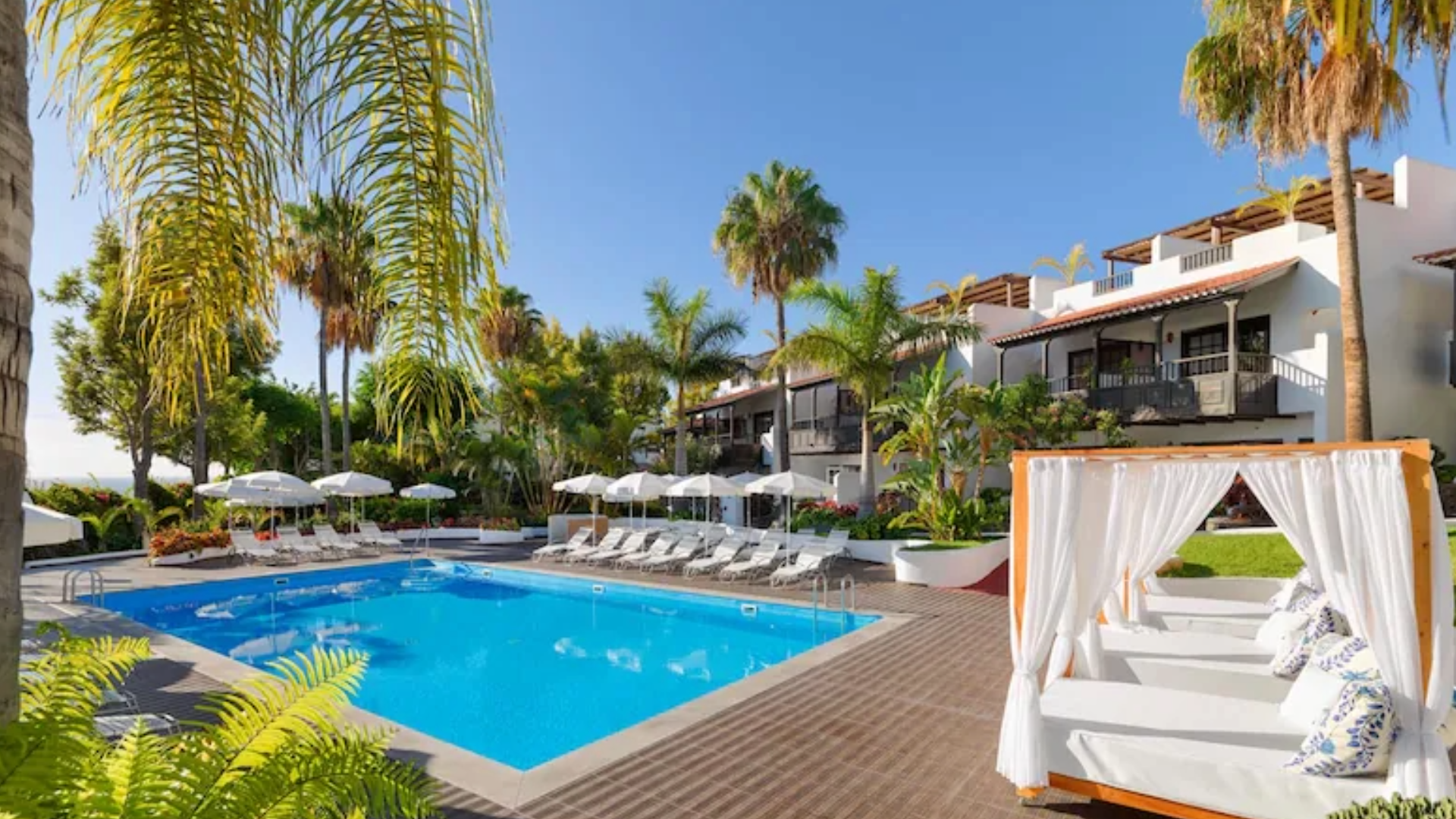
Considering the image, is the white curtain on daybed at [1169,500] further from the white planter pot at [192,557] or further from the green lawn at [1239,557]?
the white planter pot at [192,557]

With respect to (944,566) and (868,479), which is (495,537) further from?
(944,566)

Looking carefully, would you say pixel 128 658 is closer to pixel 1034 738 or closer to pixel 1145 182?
pixel 1034 738

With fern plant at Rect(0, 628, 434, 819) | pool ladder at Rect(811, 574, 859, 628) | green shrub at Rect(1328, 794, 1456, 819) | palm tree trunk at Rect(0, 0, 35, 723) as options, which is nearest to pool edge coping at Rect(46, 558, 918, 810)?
fern plant at Rect(0, 628, 434, 819)

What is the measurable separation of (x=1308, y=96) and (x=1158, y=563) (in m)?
11.4

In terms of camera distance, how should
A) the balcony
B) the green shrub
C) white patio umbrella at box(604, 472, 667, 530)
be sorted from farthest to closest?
white patio umbrella at box(604, 472, 667, 530) → the balcony → the green shrub

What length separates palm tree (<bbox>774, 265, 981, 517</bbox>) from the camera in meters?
20.5

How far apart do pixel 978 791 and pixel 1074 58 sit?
1800 cm

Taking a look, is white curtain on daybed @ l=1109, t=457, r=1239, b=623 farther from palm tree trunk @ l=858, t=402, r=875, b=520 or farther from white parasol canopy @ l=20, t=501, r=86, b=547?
palm tree trunk @ l=858, t=402, r=875, b=520

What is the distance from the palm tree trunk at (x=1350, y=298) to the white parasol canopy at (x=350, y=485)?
2229cm

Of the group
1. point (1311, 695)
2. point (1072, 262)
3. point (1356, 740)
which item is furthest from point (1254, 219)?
point (1356, 740)

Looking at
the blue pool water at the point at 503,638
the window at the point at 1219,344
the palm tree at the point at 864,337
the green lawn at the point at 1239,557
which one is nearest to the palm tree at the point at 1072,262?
the window at the point at 1219,344

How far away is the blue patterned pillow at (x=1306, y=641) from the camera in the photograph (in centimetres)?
662

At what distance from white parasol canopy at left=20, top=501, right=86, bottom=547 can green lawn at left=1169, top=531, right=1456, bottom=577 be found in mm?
15965

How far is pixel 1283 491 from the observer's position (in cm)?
564
